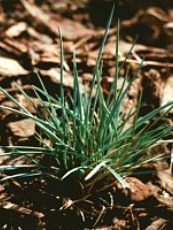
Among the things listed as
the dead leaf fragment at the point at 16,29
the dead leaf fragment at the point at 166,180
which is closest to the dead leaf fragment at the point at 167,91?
the dead leaf fragment at the point at 166,180

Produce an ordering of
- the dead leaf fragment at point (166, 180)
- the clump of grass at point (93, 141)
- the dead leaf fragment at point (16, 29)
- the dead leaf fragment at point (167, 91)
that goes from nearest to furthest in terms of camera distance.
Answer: the clump of grass at point (93, 141) < the dead leaf fragment at point (166, 180) < the dead leaf fragment at point (167, 91) < the dead leaf fragment at point (16, 29)

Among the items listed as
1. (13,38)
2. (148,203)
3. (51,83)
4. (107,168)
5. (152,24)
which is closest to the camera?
(107,168)

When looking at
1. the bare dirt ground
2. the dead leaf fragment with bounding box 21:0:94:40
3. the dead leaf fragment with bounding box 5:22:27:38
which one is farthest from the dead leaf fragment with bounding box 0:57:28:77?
the dead leaf fragment with bounding box 21:0:94:40

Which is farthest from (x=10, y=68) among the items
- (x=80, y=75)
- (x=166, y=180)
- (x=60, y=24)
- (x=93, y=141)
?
(x=166, y=180)

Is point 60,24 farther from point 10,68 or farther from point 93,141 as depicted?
point 93,141

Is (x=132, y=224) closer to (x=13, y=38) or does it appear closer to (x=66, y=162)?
(x=66, y=162)

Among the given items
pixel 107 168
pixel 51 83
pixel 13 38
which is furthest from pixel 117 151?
pixel 13 38

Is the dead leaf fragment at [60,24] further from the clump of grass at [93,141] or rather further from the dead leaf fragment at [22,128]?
the clump of grass at [93,141]
